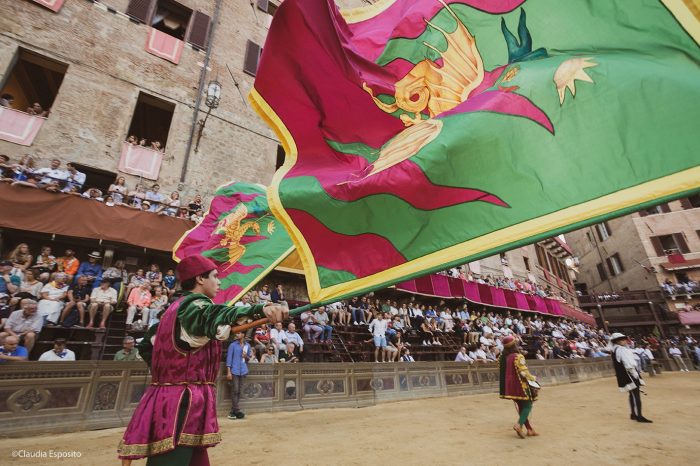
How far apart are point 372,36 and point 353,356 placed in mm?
9275

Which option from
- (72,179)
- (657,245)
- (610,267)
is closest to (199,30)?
(72,179)

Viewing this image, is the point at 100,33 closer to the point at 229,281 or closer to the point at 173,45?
the point at 173,45

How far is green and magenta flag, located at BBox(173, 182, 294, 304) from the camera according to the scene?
12.5 ft

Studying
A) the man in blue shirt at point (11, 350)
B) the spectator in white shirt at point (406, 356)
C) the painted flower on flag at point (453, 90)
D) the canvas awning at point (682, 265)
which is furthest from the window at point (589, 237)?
the man in blue shirt at point (11, 350)

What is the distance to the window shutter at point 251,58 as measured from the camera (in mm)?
15625

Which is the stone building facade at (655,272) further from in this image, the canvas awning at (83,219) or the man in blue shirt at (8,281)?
the man in blue shirt at (8,281)

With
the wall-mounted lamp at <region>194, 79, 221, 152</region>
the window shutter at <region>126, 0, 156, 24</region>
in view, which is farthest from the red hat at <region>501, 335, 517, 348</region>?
the window shutter at <region>126, 0, 156, 24</region>

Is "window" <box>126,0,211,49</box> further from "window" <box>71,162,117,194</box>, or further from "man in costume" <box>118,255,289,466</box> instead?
"man in costume" <box>118,255,289,466</box>

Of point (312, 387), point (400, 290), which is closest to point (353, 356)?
point (312, 387)

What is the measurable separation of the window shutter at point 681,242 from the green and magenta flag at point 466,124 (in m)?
35.8

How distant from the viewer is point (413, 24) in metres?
2.96

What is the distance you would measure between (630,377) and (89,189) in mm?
14311

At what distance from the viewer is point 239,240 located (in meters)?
4.53

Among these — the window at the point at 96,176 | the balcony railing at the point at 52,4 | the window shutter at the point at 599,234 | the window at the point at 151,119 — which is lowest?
the window at the point at 96,176
